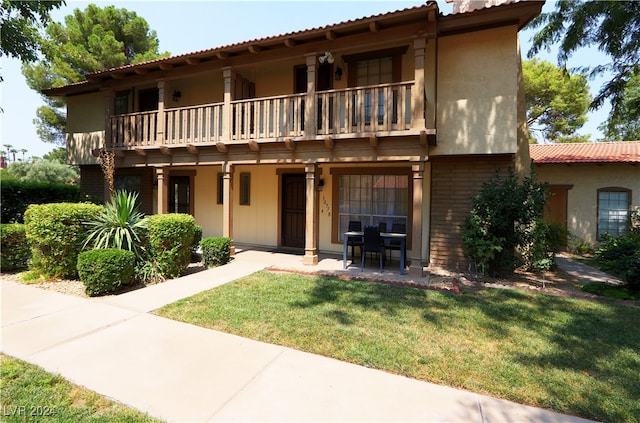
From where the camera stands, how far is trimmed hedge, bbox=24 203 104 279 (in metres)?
6.12

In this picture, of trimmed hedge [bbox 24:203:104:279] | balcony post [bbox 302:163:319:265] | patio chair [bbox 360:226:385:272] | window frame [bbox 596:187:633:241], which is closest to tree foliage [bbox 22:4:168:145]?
trimmed hedge [bbox 24:203:104:279]

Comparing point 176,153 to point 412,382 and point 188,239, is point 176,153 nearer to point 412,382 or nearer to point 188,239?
point 188,239

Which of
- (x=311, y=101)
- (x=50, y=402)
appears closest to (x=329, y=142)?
(x=311, y=101)

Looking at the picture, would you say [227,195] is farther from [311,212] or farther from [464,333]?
[464,333]

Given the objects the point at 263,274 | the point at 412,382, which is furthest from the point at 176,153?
the point at 412,382

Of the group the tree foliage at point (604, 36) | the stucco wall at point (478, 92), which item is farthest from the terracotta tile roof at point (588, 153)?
the stucco wall at point (478, 92)

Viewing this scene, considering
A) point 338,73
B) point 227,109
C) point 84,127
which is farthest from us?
point 84,127

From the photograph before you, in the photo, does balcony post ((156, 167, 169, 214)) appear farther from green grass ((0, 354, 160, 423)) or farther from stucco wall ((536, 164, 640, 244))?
stucco wall ((536, 164, 640, 244))

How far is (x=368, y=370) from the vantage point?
10.5 ft

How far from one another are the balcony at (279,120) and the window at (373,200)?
1.88 meters

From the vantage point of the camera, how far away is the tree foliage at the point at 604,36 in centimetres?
783

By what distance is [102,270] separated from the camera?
5566 millimetres

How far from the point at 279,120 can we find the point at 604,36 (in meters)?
9.13

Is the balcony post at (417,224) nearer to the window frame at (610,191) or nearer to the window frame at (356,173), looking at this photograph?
the window frame at (356,173)
